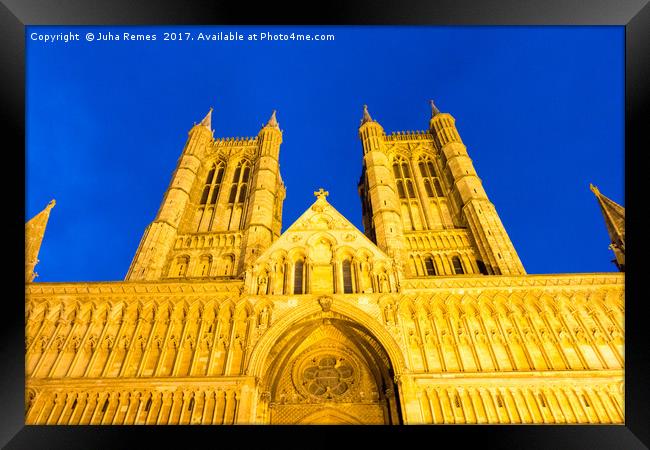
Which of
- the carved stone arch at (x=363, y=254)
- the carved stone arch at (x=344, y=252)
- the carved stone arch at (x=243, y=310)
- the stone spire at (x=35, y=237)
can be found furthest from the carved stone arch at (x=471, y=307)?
the stone spire at (x=35, y=237)

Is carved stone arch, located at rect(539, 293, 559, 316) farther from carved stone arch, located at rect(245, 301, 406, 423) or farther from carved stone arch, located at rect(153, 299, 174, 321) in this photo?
carved stone arch, located at rect(153, 299, 174, 321)

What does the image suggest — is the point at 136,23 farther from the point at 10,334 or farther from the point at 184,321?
the point at 184,321

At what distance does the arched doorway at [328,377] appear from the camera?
12.3 m

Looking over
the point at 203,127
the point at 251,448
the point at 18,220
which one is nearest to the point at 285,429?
the point at 251,448

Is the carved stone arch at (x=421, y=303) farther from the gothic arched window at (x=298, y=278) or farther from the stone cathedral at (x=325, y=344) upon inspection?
the gothic arched window at (x=298, y=278)

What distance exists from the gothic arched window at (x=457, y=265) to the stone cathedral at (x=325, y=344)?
2381mm

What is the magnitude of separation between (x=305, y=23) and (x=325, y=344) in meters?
10.2

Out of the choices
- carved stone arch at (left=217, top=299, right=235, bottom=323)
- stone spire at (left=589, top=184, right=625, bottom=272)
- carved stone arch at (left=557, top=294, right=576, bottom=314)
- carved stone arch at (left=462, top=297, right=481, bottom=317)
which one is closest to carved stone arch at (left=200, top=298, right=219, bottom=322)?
carved stone arch at (left=217, top=299, right=235, bottom=323)

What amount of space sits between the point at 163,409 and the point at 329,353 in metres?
5.30

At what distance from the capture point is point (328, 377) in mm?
13203

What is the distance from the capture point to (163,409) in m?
11.0

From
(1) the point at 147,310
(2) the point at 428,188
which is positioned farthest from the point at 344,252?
(2) the point at 428,188

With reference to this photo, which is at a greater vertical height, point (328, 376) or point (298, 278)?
point (298, 278)

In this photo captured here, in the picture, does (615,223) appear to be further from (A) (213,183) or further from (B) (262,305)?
(A) (213,183)
